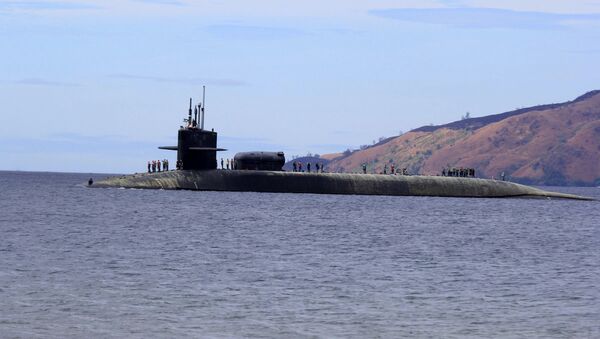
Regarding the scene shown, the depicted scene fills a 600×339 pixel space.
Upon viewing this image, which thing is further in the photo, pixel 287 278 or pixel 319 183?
pixel 319 183

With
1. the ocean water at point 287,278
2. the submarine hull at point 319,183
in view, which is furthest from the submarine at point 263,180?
the ocean water at point 287,278

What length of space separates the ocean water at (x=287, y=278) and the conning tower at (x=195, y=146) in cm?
2797

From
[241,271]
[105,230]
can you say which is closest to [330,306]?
[241,271]

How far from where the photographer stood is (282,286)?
36969 mm

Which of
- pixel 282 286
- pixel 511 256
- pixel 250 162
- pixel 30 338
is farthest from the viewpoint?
pixel 250 162

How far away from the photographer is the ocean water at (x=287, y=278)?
2892cm

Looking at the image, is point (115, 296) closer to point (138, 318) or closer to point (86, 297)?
point (86, 297)

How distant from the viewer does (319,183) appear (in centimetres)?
12100

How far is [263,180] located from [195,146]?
1093 cm

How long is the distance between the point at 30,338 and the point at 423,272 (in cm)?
2108

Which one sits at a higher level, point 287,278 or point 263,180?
point 263,180

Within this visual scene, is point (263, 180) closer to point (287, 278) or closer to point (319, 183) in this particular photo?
point (319, 183)

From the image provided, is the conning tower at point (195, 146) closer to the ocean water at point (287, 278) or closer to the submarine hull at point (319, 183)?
the submarine hull at point (319, 183)

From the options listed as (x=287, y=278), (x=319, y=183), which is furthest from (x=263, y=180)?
(x=287, y=278)
